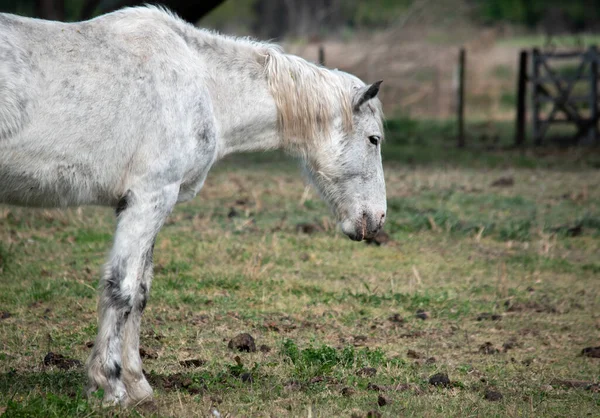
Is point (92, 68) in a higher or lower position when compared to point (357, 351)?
higher

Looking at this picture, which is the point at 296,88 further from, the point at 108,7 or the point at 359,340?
the point at 108,7

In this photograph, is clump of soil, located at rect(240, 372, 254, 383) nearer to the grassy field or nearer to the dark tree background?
the grassy field

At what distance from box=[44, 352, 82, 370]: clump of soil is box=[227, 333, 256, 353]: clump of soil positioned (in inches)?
41.7

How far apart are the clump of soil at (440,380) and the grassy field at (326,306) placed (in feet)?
0.11

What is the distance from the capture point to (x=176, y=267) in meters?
7.55

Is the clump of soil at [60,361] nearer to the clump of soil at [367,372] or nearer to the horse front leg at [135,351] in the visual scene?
the horse front leg at [135,351]

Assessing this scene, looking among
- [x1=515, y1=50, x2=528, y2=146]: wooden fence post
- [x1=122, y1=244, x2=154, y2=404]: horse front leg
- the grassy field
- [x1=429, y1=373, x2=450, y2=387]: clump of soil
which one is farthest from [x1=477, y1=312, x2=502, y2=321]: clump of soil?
[x1=515, y1=50, x2=528, y2=146]: wooden fence post

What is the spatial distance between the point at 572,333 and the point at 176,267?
3481 mm

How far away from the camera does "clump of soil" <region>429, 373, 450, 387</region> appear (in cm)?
521

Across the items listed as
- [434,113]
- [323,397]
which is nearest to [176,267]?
[323,397]

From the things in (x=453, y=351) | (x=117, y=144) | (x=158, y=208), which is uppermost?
(x=117, y=144)

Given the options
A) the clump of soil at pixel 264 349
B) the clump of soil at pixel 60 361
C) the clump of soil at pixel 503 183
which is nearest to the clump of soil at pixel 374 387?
the clump of soil at pixel 264 349

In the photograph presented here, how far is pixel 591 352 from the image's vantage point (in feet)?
19.9

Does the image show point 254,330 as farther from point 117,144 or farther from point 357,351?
point 117,144
